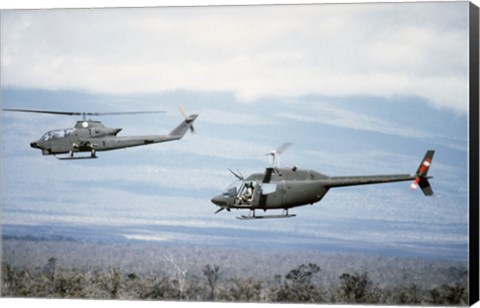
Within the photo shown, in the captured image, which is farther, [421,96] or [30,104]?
[30,104]

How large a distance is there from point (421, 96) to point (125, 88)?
3551mm

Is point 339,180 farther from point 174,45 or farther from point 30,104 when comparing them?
point 30,104

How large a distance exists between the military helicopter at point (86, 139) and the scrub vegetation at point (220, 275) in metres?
1.15

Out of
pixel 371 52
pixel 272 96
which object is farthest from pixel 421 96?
pixel 272 96

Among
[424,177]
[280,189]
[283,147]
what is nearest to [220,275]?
[280,189]

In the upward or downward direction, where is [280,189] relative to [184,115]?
downward

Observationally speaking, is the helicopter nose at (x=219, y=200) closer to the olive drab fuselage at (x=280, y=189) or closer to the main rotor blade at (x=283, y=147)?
the olive drab fuselage at (x=280, y=189)

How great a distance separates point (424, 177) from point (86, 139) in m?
4.14

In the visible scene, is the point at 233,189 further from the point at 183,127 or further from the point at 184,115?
the point at 184,115

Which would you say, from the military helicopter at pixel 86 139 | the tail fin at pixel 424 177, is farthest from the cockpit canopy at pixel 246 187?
the tail fin at pixel 424 177

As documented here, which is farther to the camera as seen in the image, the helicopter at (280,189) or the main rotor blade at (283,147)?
the main rotor blade at (283,147)

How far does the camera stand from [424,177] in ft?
50.9

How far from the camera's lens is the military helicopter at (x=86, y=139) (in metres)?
16.4

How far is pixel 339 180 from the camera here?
15820 mm
